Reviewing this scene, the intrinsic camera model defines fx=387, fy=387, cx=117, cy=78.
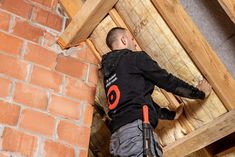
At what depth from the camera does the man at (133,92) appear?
1.83 metres

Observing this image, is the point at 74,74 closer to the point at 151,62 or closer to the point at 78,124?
the point at 78,124

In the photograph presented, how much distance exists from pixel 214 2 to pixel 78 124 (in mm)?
987

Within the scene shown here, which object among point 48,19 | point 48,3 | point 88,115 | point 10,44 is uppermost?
point 48,3

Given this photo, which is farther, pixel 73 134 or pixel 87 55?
pixel 87 55

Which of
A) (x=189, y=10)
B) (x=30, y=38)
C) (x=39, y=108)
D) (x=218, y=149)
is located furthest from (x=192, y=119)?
(x=30, y=38)

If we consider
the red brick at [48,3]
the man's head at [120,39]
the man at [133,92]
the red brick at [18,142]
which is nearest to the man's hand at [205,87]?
the man at [133,92]

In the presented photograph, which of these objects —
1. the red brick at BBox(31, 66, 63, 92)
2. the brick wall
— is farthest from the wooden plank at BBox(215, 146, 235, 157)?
the red brick at BBox(31, 66, 63, 92)

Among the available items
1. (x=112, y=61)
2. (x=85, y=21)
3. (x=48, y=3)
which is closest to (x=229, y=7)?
(x=112, y=61)

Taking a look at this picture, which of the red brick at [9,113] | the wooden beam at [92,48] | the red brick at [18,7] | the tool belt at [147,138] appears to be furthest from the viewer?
the wooden beam at [92,48]

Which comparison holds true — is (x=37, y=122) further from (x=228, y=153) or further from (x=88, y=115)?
(x=228, y=153)

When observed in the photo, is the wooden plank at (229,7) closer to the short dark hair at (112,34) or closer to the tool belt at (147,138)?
the tool belt at (147,138)

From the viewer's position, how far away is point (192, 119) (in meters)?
2.15

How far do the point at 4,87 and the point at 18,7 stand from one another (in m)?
0.55

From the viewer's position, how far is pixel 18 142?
76.1 inches
